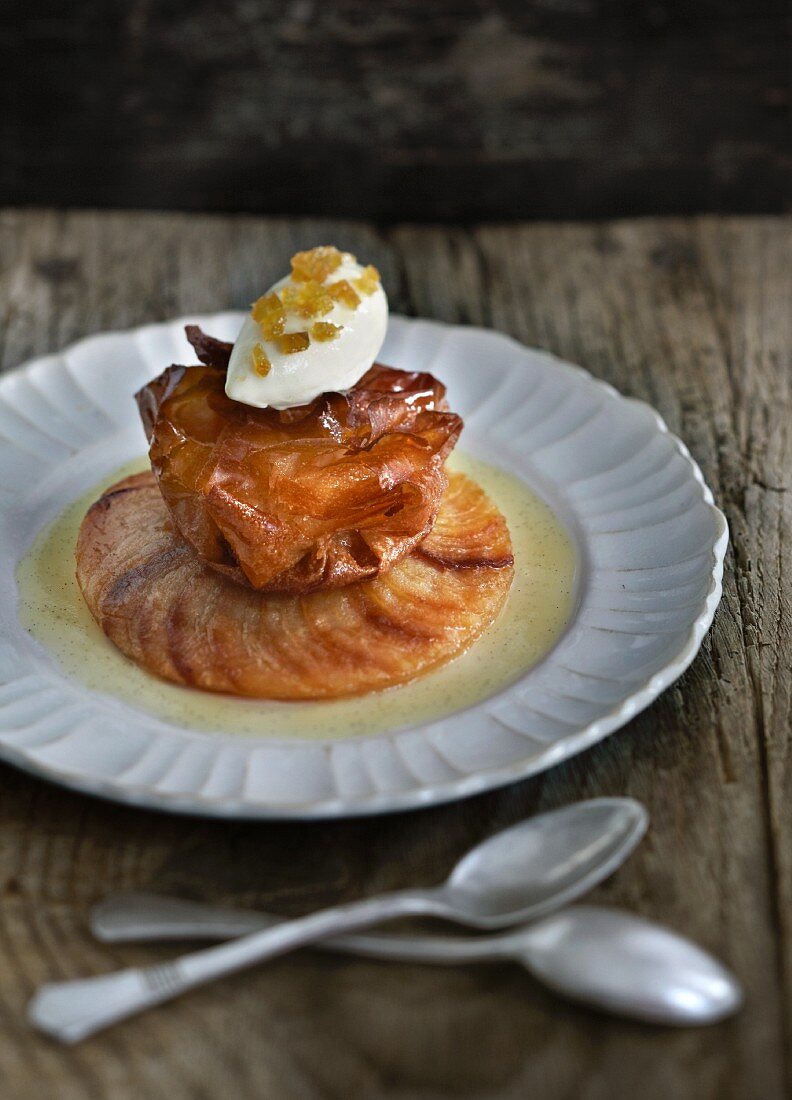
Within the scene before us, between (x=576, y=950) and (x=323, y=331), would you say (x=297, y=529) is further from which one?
(x=576, y=950)

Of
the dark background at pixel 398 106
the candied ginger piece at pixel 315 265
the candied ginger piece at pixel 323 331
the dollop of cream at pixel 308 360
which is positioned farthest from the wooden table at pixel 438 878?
the dark background at pixel 398 106

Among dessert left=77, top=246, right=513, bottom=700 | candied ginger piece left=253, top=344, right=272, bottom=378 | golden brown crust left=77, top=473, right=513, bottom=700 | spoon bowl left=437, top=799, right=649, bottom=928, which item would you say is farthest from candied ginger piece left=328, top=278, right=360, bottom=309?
spoon bowl left=437, top=799, right=649, bottom=928

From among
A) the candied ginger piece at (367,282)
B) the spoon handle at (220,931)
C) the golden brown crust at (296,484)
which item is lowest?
the spoon handle at (220,931)

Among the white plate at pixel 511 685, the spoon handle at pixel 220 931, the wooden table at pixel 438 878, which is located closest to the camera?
the wooden table at pixel 438 878

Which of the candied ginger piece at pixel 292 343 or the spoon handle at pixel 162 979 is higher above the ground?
the candied ginger piece at pixel 292 343

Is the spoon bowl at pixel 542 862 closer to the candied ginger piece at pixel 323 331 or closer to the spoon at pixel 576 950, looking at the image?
the spoon at pixel 576 950

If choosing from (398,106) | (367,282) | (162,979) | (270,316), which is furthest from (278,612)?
(398,106)

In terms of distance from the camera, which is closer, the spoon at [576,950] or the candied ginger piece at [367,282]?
the spoon at [576,950]
